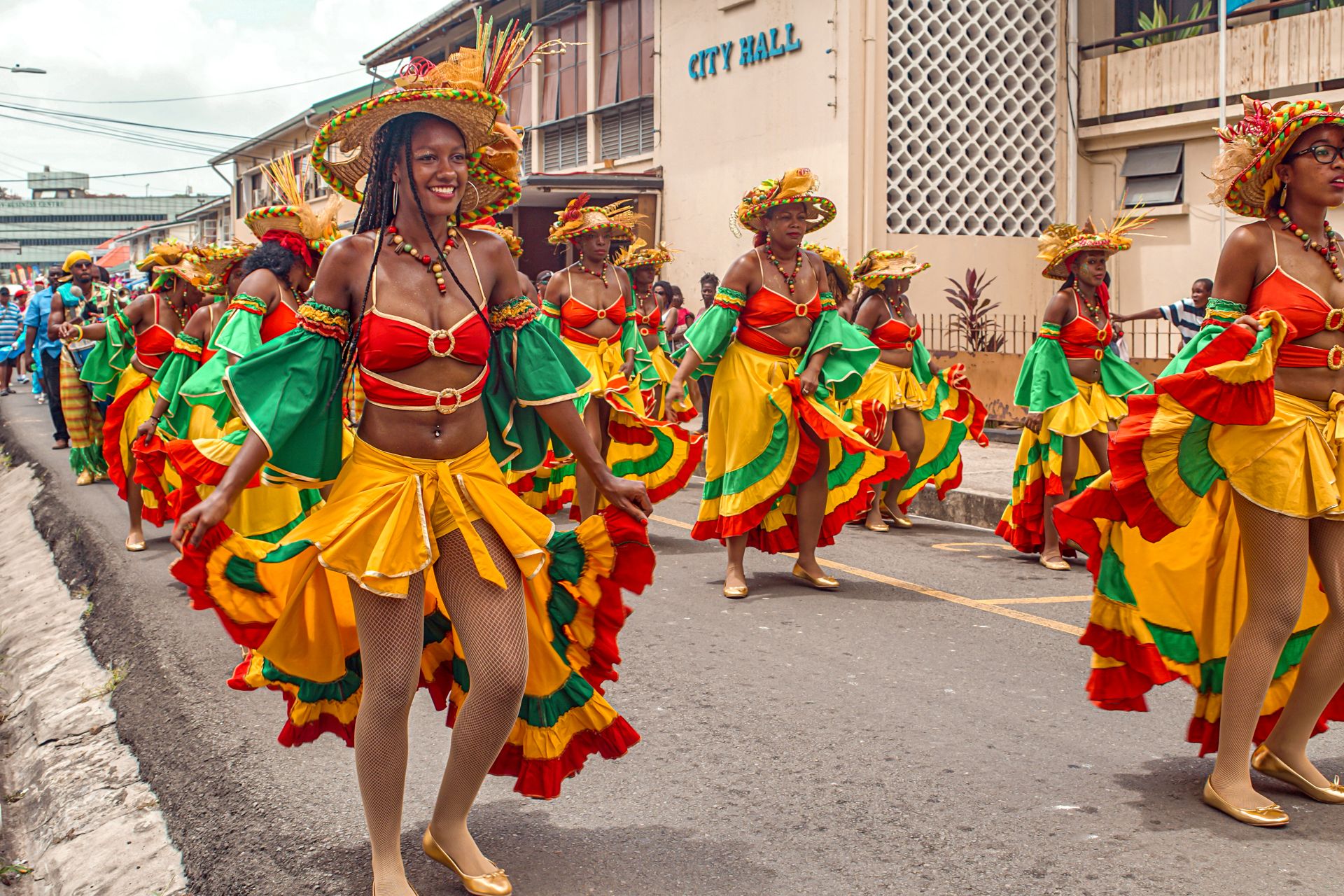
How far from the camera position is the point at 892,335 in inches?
421

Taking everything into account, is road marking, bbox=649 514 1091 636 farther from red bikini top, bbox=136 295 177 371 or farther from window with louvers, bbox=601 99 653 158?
window with louvers, bbox=601 99 653 158

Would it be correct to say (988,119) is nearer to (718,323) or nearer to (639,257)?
(639,257)

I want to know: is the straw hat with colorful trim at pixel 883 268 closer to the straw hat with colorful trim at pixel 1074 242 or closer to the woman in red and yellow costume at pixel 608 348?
the straw hat with colorful trim at pixel 1074 242

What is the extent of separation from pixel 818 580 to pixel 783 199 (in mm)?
2183

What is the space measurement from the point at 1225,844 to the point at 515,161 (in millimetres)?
2879

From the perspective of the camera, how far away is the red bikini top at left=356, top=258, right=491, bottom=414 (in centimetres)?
371

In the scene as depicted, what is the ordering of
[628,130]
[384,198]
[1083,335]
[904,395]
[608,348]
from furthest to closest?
[628,130], [904,395], [608,348], [1083,335], [384,198]

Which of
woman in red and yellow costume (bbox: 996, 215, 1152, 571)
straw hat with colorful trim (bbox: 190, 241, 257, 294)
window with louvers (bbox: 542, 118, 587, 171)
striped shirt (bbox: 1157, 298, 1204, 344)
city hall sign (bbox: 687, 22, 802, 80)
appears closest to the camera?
straw hat with colorful trim (bbox: 190, 241, 257, 294)

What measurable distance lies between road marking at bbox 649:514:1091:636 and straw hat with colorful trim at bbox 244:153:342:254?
3825 mm

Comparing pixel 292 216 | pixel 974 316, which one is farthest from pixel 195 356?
pixel 974 316

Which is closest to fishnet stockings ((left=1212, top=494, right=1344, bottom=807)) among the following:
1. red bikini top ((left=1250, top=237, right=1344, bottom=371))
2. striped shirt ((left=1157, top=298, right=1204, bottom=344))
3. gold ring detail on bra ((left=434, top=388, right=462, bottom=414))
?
red bikini top ((left=1250, top=237, right=1344, bottom=371))

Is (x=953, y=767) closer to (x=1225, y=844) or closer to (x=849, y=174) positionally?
(x=1225, y=844)

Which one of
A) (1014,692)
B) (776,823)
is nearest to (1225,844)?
(776,823)

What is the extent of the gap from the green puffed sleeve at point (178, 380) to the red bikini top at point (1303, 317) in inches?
246
